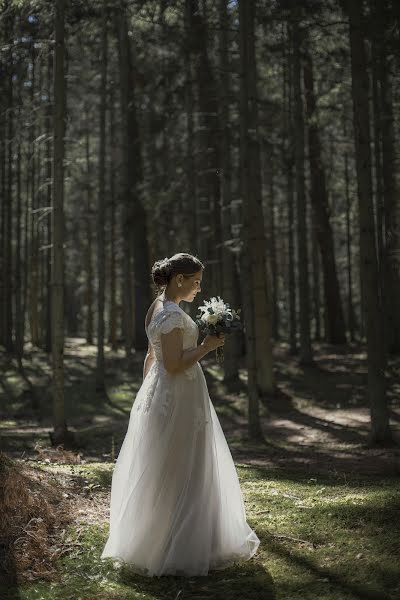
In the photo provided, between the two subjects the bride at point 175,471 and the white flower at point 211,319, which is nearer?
the bride at point 175,471

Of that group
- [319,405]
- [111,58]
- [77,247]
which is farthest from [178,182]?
[77,247]

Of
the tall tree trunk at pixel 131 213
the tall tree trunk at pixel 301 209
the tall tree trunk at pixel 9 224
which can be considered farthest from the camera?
the tall tree trunk at pixel 131 213

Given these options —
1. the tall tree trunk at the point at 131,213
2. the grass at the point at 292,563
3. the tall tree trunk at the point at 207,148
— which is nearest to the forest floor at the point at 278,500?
the grass at the point at 292,563

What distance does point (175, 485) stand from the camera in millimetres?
5055

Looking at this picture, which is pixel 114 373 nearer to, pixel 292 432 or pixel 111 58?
pixel 292 432

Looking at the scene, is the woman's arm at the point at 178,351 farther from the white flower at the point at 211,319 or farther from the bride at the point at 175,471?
the white flower at the point at 211,319

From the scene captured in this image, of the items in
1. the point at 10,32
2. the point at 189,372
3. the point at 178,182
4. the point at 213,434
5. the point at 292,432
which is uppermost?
the point at 10,32

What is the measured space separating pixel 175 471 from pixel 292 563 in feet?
3.82

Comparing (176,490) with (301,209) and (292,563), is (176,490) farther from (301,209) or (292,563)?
(301,209)

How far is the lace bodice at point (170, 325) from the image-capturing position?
505 centimetres

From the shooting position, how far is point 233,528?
16.7 feet

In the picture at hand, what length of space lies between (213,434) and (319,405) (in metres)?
11.2

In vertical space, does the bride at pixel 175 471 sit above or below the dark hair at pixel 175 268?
below

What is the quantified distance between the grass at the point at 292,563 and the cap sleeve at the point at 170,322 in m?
1.88
